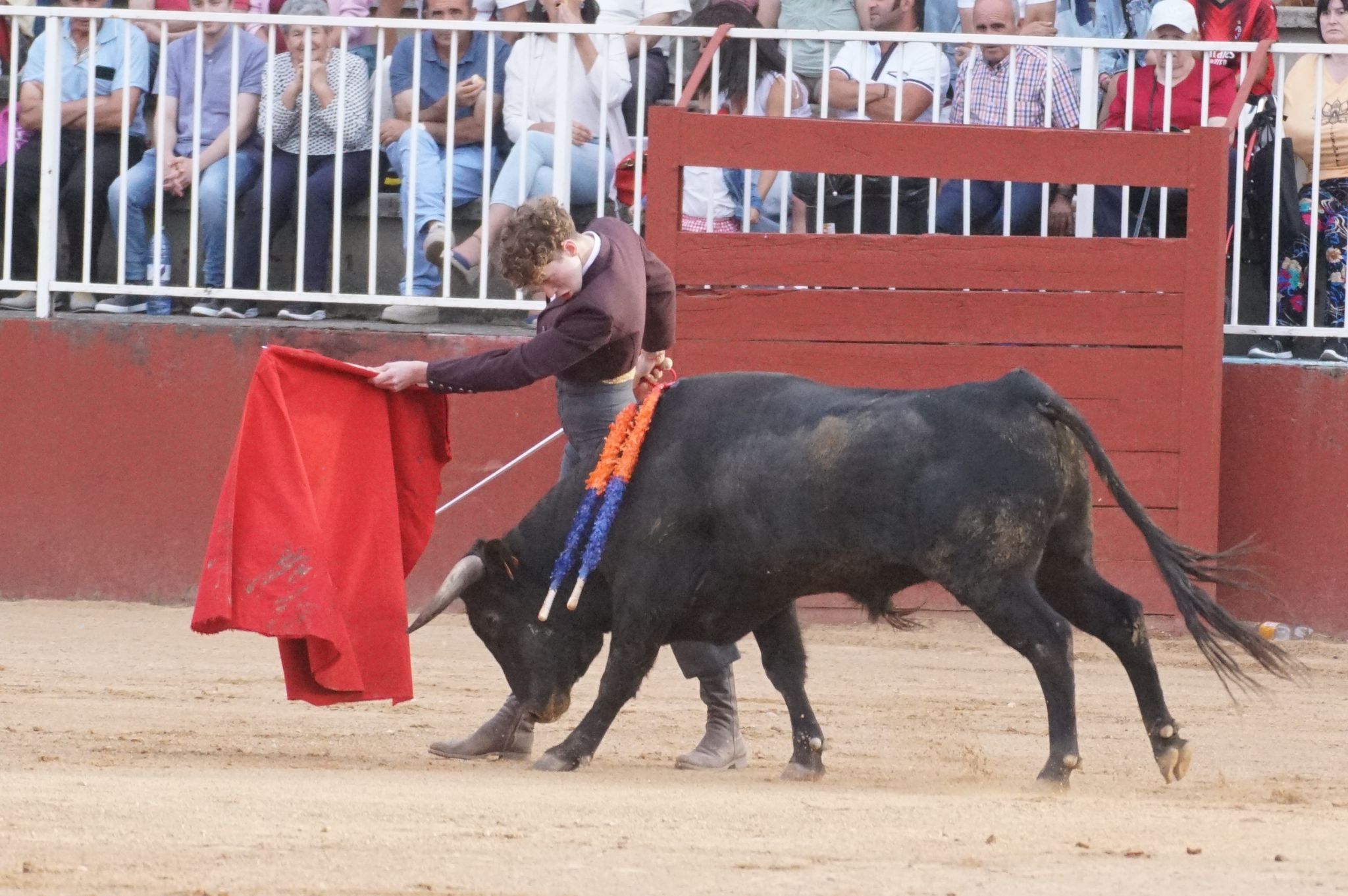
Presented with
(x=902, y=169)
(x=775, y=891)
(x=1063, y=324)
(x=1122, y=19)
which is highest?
(x=1122, y=19)

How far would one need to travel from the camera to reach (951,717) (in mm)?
6141

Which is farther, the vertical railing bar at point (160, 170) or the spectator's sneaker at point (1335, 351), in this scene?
the vertical railing bar at point (160, 170)

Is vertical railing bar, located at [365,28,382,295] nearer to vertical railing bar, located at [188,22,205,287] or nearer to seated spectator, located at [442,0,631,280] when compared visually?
seated spectator, located at [442,0,631,280]

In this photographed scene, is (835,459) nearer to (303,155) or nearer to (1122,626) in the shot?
(1122,626)

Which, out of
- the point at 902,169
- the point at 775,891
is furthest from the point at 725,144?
the point at 775,891

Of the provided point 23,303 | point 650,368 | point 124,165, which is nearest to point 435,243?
point 124,165

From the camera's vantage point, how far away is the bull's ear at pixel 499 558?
5.43 m

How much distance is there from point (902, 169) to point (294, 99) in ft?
8.29

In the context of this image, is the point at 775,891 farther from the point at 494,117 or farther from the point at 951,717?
the point at 494,117

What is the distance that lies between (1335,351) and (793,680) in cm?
355

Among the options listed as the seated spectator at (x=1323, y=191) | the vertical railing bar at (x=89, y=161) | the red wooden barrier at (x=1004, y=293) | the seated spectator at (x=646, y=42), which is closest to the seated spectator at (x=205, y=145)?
the vertical railing bar at (x=89, y=161)

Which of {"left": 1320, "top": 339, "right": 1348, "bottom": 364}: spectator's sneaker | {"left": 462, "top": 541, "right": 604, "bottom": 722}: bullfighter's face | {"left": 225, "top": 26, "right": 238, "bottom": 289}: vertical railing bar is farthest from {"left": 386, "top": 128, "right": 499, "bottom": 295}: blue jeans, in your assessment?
Answer: {"left": 1320, "top": 339, "right": 1348, "bottom": 364}: spectator's sneaker

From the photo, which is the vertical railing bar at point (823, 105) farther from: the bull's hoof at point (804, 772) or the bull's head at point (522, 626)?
the bull's hoof at point (804, 772)

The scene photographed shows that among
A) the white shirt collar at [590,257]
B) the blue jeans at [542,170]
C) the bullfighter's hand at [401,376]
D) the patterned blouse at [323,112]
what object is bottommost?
the bullfighter's hand at [401,376]
